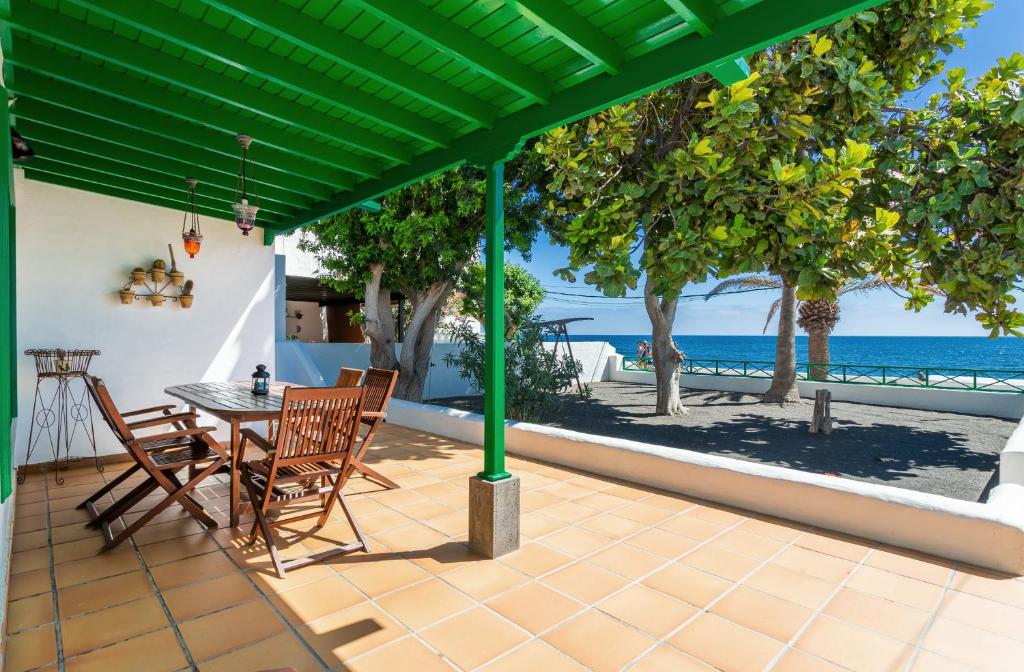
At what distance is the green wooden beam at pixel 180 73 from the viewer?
2.33m

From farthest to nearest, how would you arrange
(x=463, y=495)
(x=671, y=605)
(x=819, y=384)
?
(x=819, y=384) → (x=463, y=495) → (x=671, y=605)

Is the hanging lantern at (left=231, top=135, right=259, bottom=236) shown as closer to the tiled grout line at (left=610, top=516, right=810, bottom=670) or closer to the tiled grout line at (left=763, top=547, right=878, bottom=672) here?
the tiled grout line at (left=610, top=516, right=810, bottom=670)

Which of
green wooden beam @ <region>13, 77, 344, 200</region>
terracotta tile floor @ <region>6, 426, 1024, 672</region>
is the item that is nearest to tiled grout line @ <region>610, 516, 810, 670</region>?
terracotta tile floor @ <region>6, 426, 1024, 672</region>

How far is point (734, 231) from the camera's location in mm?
4418

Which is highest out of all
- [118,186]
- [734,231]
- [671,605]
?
[118,186]

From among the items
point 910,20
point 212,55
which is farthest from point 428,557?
point 910,20

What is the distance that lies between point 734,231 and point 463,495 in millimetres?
3128

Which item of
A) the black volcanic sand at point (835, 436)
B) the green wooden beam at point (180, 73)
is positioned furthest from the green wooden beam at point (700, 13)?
the black volcanic sand at point (835, 436)

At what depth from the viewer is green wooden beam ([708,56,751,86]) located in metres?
2.19

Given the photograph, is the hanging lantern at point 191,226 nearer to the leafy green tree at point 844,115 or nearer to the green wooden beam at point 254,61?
the green wooden beam at point 254,61

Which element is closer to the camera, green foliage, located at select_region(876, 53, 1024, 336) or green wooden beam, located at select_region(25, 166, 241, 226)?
green wooden beam, located at select_region(25, 166, 241, 226)

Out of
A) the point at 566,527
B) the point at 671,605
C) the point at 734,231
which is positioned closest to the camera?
the point at 671,605

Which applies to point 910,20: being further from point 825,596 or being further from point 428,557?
point 428,557

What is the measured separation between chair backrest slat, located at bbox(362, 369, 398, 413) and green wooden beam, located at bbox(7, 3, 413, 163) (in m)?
1.58
